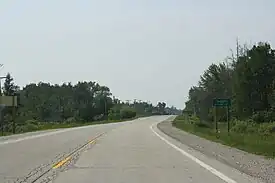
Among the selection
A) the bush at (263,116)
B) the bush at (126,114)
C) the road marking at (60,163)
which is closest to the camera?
the road marking at (60,163)

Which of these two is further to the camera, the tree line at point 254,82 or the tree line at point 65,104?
the tree line at point 65,104

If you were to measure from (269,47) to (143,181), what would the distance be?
7670cm

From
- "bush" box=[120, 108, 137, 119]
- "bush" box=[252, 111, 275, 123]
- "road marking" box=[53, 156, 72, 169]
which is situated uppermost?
"bush" box=[120, 108, 137, 119]

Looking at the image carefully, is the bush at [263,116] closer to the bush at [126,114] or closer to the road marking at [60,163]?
the road marking at [60,163]

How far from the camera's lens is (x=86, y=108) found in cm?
16800

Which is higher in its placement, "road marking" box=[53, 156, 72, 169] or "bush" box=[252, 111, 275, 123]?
"bush" box=[252, 111, 275, 123]

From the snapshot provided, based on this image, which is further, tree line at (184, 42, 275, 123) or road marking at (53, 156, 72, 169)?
tree line at (184, 42, 275, 123)

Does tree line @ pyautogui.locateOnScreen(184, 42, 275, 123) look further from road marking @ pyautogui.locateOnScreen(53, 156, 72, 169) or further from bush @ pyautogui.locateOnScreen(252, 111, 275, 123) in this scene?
road marking @ pyautogui.locateOnScreen(53, 156, 72, 169)

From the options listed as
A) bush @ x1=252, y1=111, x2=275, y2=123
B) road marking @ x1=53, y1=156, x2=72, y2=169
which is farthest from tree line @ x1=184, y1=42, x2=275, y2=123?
road marking @ x1=53, y1=156, x2=72, y2=169

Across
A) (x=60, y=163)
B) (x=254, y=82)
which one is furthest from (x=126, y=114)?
(x=60, y=163)

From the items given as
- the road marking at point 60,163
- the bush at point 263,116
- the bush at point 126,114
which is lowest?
the road marking at point 60,163

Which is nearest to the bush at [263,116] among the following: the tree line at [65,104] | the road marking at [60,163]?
the road marking at [60,163]

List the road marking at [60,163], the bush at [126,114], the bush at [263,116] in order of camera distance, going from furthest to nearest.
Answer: the bush at [126,114] < the bush at [263,116] < the road marking at [60,163]

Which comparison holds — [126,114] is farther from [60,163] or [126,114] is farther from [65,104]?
[60,163]
